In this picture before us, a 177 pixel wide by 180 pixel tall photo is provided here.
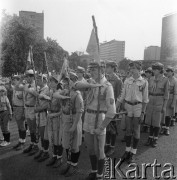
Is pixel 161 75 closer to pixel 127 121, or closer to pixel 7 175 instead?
pixel 127 121

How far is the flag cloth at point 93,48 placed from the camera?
13.1 feet

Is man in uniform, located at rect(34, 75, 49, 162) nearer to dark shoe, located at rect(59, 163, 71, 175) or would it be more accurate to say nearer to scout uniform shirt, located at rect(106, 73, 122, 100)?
dark shoe, located at rect(59, 163, 71, 175)

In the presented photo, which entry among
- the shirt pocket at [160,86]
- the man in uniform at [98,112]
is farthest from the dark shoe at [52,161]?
the shirt pocket at [160,86]

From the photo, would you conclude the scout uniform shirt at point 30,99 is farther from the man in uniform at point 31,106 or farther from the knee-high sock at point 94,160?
the knee-high sock at point 94,160

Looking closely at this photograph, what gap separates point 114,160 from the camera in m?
5.45

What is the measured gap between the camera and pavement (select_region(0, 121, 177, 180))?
4.70m

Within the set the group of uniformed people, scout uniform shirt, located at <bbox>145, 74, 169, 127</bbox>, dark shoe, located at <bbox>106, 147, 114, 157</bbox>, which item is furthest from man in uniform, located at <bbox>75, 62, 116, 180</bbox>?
scout uniform shirt, located at <bbox>145, 74, 169, 127</bbox>

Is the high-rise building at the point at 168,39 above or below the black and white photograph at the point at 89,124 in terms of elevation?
above

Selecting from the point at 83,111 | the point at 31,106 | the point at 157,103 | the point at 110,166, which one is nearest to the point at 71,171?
the point at 110,166

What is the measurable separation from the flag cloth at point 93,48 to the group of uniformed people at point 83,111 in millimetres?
170

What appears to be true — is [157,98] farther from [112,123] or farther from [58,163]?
[58,163]

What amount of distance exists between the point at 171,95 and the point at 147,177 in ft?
14.4

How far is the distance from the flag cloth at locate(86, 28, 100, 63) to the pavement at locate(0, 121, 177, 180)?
8.00 feet

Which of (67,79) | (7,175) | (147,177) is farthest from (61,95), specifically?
(147,177)
